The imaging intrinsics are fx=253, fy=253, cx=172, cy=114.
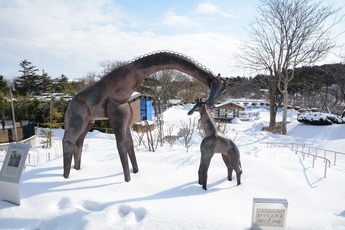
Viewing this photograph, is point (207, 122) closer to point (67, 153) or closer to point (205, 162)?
point (205, 162)

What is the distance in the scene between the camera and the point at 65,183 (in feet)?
19.3

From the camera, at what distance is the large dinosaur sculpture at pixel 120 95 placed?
5379 millimetres

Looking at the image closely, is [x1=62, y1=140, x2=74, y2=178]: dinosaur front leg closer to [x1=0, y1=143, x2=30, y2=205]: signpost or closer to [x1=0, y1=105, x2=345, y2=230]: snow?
[x1=0, y1=105, x2=345, y2=230]: snow

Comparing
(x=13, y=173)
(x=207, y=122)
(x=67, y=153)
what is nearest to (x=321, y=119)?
(x=207, y=122)

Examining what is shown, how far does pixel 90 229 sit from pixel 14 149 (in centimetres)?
249

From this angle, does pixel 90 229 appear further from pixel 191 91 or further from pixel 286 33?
pixel 191 91

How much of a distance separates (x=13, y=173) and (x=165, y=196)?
3064 mm

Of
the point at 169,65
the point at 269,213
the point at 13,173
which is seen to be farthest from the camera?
the point at 169,65

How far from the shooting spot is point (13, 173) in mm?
5012

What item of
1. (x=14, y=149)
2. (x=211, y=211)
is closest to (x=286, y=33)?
(x=211, y=211)

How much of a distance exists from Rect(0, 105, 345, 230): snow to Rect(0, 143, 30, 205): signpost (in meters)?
0.17

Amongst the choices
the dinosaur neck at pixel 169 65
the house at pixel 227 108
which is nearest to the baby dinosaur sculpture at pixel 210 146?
the dinosaur neck at pixel 169 65

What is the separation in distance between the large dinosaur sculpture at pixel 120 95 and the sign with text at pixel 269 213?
2250 mm

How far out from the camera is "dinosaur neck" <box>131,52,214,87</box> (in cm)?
535
